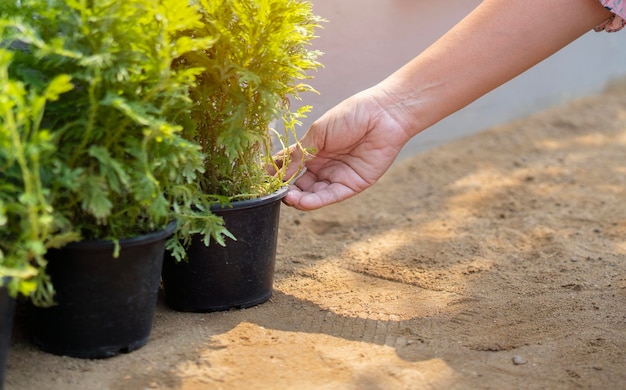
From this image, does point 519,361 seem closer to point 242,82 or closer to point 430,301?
point 430,301

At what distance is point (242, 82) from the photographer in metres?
2.57

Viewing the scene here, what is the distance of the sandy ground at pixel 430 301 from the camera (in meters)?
2.26

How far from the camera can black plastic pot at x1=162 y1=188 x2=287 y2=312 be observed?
263cm

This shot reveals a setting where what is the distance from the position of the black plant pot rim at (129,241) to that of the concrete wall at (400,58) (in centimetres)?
184

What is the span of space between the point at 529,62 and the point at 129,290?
1652 mm

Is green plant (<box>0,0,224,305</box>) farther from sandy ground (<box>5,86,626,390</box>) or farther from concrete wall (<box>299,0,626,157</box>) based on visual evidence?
concrete wall (<box>299,0,626,157</box>)

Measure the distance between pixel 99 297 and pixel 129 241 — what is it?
18 cm

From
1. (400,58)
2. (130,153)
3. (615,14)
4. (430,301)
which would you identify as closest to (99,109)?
(130,153)

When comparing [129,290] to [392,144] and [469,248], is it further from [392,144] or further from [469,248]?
[469,248]

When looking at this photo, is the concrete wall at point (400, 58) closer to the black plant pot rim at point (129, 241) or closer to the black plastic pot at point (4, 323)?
the black plant pot rim at point (129, 241)

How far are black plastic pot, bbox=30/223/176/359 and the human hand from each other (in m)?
0.76

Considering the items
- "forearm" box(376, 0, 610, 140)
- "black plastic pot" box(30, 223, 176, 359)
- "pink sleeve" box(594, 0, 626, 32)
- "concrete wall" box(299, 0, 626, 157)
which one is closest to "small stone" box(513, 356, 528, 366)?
"forearm" box(376, 0, 610, 140)

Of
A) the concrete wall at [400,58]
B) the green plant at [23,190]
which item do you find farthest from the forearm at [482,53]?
the green plant at [23,190]

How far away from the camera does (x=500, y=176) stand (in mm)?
4523
